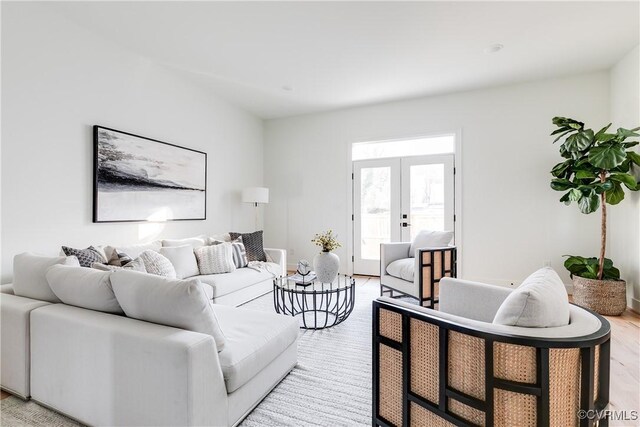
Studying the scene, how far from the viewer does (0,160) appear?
7.57 ft

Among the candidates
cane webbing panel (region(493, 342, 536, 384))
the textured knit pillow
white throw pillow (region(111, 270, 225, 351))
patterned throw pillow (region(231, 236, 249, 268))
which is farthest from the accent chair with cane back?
patterned throw pillow (region(231, 236, 249, 268))

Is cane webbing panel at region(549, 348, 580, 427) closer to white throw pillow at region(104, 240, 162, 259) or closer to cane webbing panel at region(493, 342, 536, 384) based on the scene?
cane webbing panel at region(493, 342, 536, 384)

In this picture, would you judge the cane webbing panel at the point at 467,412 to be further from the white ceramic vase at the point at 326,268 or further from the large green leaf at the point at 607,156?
the large green leaf at the point at 607,156

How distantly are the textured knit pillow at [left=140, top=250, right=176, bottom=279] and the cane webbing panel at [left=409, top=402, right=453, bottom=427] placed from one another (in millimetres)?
2244

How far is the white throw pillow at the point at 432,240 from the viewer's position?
3.46 metres

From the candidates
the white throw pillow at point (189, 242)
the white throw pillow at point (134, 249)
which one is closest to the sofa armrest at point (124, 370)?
the white throw pillow at point (134, 249)

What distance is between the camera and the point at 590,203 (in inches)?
128

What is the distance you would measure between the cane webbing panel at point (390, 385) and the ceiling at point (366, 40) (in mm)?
2651

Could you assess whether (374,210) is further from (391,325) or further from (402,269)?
(391,325)

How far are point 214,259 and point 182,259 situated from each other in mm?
343

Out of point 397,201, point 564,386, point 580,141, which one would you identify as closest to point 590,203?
point 580,141

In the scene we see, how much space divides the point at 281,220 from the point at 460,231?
9.78 feet

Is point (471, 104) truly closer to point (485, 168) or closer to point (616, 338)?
point (485, 168)

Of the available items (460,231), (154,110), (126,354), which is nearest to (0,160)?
(154,110)
